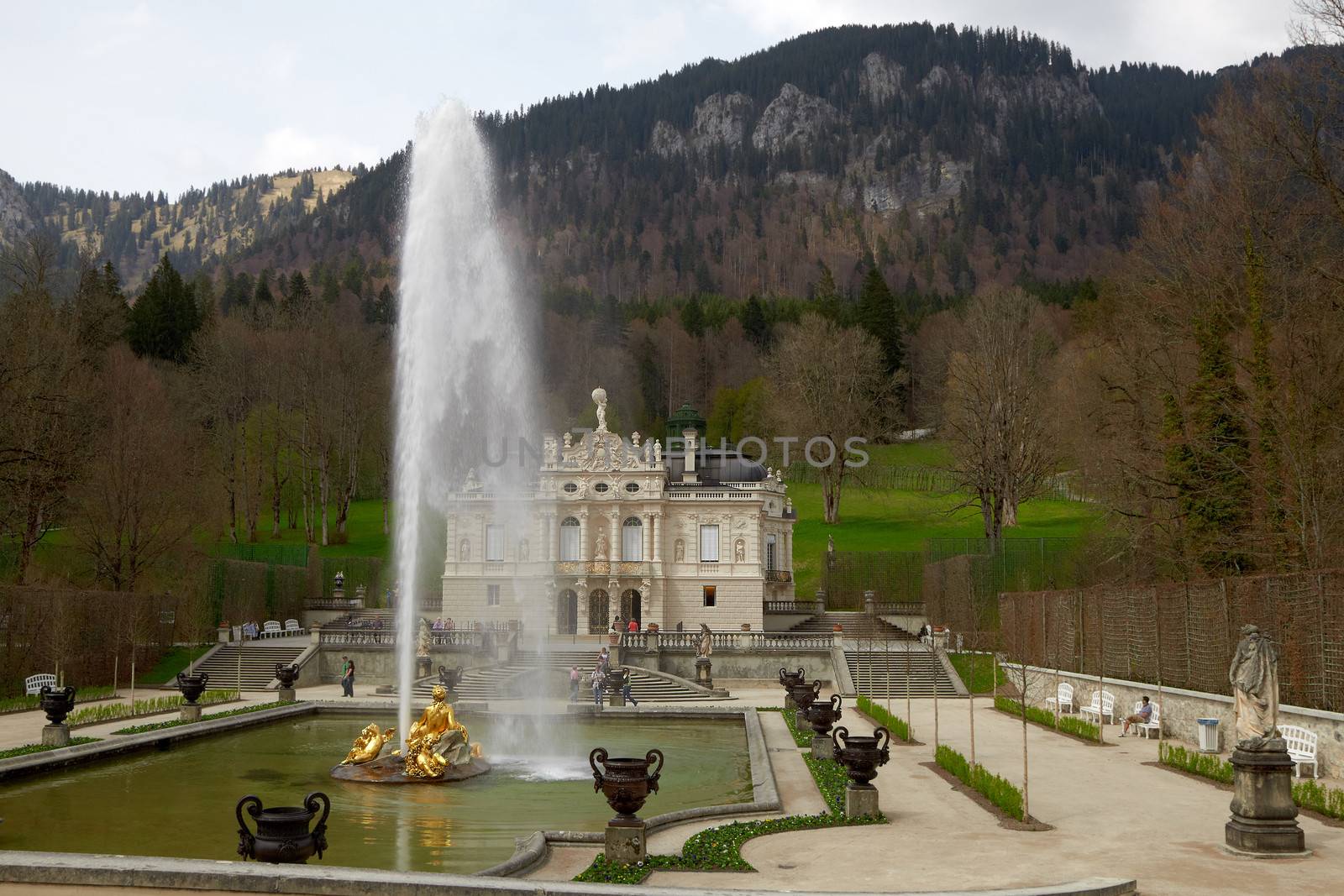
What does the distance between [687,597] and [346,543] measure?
26.6 metres

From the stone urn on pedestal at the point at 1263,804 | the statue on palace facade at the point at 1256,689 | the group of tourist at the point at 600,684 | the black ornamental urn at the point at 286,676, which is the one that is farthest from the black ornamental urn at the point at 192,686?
the stone urn on pedestal at the point at 1263,804

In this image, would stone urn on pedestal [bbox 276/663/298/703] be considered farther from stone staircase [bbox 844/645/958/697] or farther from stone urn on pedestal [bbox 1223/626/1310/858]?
stone urn on pedestal [bbox 1223/626/1310/858]

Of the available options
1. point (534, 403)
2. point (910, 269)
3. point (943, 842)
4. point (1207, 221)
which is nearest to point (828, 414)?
point (534, 403)

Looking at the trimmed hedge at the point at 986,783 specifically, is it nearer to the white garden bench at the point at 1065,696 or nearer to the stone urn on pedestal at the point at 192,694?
the white garden bench at the point at 1065,696

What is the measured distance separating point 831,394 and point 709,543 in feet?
82.6

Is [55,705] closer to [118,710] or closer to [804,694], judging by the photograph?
[118,710]

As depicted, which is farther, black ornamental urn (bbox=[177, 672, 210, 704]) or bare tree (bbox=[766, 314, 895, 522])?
bare tree (bbox=[766, 314, 895, 522])

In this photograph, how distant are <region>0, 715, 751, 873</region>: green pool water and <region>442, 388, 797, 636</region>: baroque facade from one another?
29.6 m

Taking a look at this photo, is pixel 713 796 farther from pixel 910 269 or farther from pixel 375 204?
pixel 375 204

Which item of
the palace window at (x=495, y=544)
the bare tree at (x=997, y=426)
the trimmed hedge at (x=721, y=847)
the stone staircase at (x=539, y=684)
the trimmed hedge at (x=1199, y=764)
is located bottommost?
the stone staircase at (x=539, y=684)

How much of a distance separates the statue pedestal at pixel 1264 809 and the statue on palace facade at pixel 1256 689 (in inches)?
65.0

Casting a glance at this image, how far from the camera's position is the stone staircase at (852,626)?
173ft

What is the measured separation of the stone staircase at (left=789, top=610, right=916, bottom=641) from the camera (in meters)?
52.8

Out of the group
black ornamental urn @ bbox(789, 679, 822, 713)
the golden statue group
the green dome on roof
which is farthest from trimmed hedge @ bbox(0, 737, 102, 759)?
the green dome on roof
